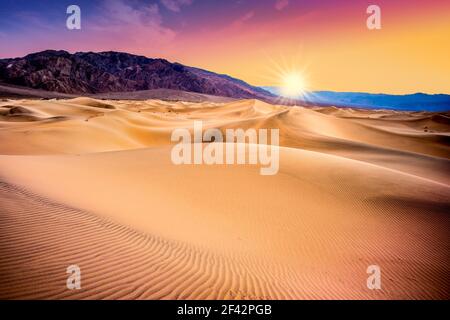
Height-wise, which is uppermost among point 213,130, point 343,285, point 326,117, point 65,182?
point 326,117

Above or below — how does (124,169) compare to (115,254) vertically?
above

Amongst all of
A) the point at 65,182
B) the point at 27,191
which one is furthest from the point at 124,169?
the point at 27,191

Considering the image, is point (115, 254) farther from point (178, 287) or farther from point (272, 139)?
point (272, 139)

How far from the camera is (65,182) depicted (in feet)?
24.5

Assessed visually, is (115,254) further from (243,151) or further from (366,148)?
(366,148)

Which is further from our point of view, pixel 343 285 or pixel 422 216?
pixel 422 216

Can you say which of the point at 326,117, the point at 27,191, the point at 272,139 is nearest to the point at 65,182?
the point at 27,191

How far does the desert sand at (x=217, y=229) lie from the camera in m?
3.45

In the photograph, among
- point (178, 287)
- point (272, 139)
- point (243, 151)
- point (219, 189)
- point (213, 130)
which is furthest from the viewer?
point (213, 130)

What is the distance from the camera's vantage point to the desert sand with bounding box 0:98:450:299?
11.3 feet

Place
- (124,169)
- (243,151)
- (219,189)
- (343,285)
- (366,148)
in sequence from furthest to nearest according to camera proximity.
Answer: (366,148) < (243,151) < (124,169) < (219,189) < (343,285)

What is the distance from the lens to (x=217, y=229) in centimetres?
604

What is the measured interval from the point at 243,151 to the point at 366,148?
10619 millimetres

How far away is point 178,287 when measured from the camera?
3387mm
